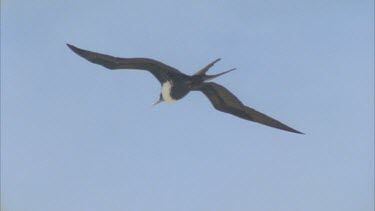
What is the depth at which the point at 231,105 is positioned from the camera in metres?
14.0

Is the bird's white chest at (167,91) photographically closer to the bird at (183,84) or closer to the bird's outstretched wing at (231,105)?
the bird at (183,84)

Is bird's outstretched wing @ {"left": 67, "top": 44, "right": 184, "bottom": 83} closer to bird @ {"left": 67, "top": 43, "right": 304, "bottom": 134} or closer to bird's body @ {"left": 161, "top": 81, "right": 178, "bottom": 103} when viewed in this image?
bird @ {"left": 67, "top": 43, "right": 304, "bottom": 134}

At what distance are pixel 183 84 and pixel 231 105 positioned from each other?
1.02m

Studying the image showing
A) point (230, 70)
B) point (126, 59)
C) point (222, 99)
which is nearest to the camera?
point (230, 70)

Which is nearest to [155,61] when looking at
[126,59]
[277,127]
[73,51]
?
[126,59]

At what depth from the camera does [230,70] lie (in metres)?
12.0

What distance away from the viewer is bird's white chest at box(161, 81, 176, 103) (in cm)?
1355

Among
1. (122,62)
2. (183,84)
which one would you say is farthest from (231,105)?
(122,62)

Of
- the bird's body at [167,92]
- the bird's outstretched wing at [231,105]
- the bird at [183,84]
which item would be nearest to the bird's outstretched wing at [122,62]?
the bird at [183,84]

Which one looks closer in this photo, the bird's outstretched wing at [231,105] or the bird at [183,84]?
the bird at [183,84]

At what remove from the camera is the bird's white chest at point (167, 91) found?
13.5 metres

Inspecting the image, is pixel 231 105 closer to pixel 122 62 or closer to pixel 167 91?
pixel 167 91

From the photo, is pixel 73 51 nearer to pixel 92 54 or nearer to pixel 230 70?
pixel 92 54

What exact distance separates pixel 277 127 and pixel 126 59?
2727 millimetres
